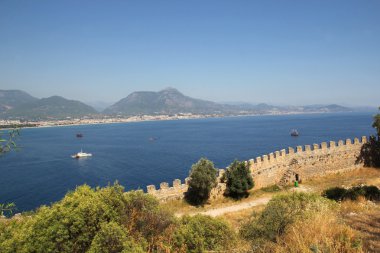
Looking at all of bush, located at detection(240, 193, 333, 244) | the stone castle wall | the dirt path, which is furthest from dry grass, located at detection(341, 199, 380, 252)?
the stone castle wall

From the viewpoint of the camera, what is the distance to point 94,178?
51969 mm

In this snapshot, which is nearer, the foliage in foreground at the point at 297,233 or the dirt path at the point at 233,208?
the foliage in foreground at the point at 297,233

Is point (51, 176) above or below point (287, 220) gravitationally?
below

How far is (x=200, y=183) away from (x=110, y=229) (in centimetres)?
1521

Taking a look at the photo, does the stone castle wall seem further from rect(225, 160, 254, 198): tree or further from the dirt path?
the dirt path

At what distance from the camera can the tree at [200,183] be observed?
2214cm

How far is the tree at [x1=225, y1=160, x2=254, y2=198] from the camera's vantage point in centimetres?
2353

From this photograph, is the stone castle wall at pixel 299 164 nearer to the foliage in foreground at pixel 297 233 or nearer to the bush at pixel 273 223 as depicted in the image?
the bush at pixel 273 223

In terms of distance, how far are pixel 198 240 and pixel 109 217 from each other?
2.57 metres

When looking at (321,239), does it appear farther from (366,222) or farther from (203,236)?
(366,222)

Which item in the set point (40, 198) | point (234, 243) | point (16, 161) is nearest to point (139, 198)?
point (234, 243)

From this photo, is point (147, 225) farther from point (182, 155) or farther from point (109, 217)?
point (182, 155)

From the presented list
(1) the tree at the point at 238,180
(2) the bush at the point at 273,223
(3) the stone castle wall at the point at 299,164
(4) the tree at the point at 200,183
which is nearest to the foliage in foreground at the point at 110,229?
(2) the bush at the point at 273,223

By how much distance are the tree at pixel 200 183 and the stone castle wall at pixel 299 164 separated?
129 centimetres
